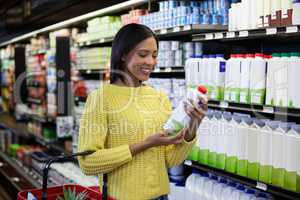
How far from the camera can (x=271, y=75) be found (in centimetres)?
272

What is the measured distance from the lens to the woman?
6.57 ft

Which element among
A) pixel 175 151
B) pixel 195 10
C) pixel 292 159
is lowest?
pixel 292 159

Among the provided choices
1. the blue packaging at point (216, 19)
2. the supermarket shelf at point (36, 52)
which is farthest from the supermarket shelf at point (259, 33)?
the supermarket shelf at point (36, 52)

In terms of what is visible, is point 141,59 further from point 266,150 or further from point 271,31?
point 266,150

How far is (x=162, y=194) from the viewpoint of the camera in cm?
216

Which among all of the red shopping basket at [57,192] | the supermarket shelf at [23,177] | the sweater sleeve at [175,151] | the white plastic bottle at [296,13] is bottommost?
the supermarket shelf at [23,177]

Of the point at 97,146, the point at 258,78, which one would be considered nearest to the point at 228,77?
the point at 258,78

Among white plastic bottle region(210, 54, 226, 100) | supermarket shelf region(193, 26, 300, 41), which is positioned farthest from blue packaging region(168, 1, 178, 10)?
white plastic bottle region(210, 54, 226, 100)

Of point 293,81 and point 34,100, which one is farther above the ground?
point 293,81

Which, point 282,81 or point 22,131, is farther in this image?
point 22,131

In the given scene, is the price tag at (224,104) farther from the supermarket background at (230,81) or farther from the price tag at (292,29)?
the price tag at (292,29)

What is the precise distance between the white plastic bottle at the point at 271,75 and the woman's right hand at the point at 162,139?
0.96 metres

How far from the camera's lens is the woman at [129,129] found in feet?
6.57

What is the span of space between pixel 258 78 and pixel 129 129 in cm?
115
